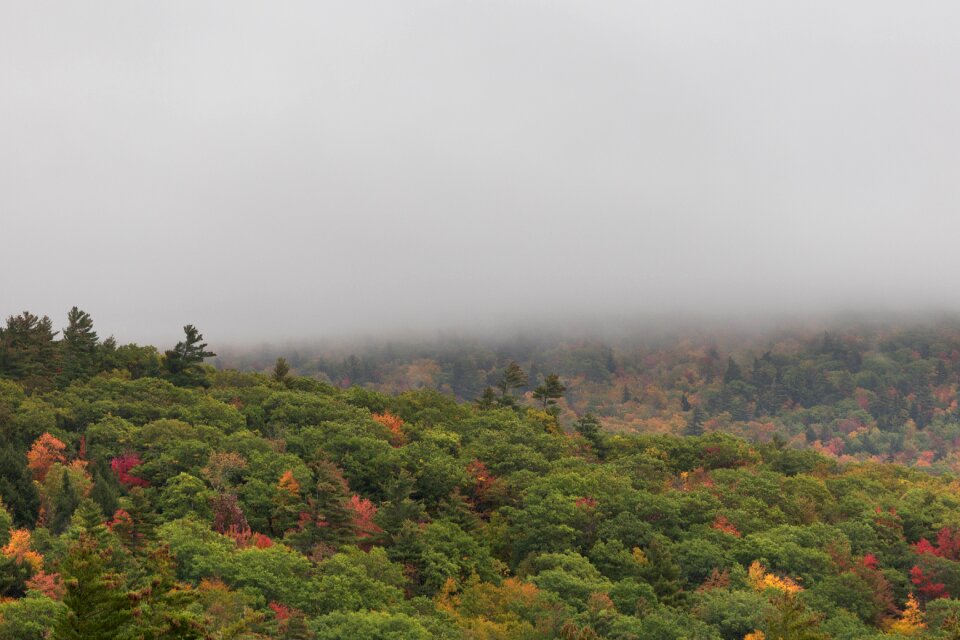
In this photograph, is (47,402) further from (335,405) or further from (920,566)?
(920,566)

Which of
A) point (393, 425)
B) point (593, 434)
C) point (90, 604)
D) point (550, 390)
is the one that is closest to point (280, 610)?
point (90, 604)

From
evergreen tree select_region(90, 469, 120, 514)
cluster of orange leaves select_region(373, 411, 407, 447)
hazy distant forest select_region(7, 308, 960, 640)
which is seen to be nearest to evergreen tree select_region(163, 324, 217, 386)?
hazy distant forest select_region(7, 308, 960, 640)

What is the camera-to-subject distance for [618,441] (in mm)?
155250

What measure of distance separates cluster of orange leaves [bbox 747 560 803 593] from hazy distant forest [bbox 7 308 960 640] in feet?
1.01

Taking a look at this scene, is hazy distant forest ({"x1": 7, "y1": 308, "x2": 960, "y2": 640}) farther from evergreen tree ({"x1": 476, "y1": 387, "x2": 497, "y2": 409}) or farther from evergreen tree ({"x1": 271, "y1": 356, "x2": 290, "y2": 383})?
evergreen tree ({"x1": 476, "y1": 387, "x2": 497, "y2": 409})

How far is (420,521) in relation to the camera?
111 metres

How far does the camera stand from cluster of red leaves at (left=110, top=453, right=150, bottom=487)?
353ft

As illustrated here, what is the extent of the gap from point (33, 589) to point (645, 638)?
50657 mm

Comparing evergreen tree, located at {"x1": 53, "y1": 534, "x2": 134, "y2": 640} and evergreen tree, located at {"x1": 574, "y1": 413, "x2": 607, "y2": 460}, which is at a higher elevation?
evergreen tree, located at {"x1": 53, "y1": 534, "x2": 134, "y2": 640}

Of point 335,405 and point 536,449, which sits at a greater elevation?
point 335,405

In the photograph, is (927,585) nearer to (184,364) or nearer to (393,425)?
(393,425)

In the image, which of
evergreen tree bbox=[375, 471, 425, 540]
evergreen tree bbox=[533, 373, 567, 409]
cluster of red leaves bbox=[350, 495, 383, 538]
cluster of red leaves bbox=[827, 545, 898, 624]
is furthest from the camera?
evergreen tree bbox=[533, 373, 567, 409]

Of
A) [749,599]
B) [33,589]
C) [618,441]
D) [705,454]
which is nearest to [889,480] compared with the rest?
[705,454]

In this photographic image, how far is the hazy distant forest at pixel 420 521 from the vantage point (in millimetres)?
83250
